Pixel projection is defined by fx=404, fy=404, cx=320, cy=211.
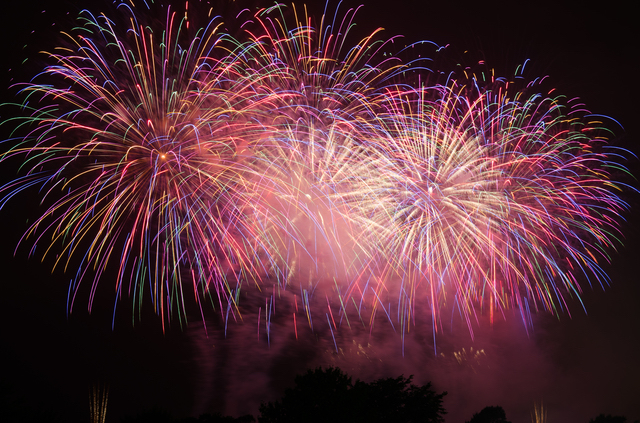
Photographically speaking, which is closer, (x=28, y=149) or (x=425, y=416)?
(x=28, y=149)

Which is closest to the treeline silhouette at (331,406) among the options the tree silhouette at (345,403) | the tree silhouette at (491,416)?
the tree silhouette at (345,403)

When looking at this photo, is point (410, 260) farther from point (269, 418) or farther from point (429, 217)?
point (269, 418)

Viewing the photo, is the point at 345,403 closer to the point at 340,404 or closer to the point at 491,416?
the point at 340,404

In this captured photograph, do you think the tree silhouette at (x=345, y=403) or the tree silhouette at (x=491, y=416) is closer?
the tree silhouette at (x=345, y=403)

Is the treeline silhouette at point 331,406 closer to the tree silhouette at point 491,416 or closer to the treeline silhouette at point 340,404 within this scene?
the treeline silhouette at point 340,404

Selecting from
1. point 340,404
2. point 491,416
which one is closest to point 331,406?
point 340,404

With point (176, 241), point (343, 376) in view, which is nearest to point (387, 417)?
point (343, 376)

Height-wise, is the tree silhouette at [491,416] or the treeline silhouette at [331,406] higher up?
the treeline silhouette at [331,406]
